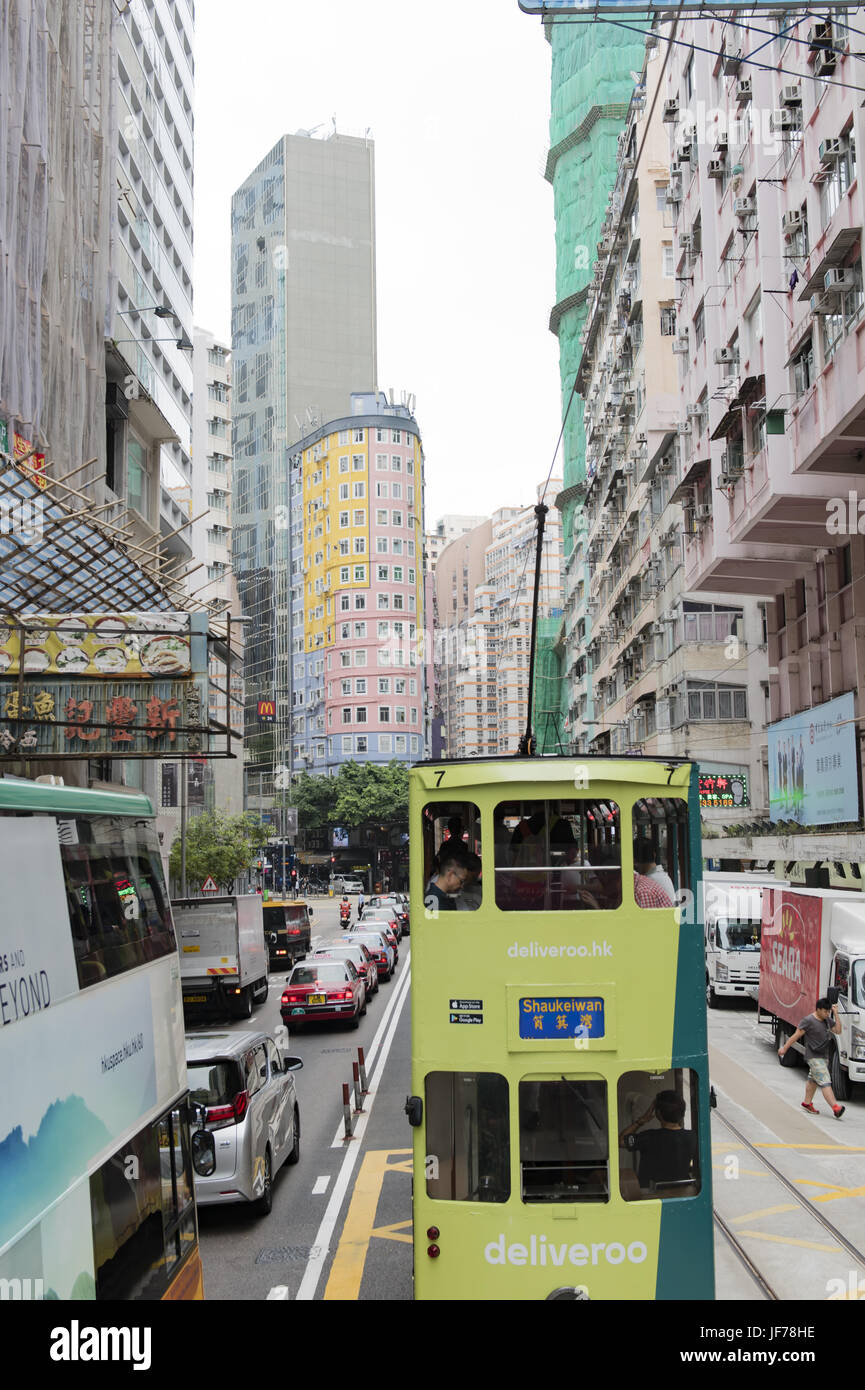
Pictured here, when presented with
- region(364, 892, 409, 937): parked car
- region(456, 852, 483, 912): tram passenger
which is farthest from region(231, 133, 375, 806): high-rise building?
region(456, 852, 483, 912): tram passenger

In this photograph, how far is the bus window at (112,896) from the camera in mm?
5250

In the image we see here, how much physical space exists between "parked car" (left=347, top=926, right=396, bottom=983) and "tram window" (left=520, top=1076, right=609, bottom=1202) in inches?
996

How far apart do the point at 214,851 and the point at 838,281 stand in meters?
29.3

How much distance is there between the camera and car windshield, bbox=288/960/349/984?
23047mm

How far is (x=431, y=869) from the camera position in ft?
24.6

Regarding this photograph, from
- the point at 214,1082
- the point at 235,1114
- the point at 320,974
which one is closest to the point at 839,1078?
the point at 235,1114

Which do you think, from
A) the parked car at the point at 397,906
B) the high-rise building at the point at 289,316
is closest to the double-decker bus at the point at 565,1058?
the parked car at the point at 397,906

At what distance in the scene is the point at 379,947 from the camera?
3284 cm

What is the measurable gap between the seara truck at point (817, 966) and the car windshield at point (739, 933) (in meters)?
4.29

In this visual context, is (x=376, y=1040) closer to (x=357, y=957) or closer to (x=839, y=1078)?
(x=357, y=957)

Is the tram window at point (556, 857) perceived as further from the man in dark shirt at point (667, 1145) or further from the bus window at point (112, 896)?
the bus window at point (112, 896)

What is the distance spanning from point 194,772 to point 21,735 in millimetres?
48126

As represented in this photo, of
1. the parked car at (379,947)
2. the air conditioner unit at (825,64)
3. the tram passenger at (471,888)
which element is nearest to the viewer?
the tram passenger at (471,888)

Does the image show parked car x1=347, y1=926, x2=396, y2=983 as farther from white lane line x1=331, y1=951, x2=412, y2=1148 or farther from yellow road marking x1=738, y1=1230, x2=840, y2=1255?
yellow road marking x1=738, y1=1230, x2=840, y2=1255
